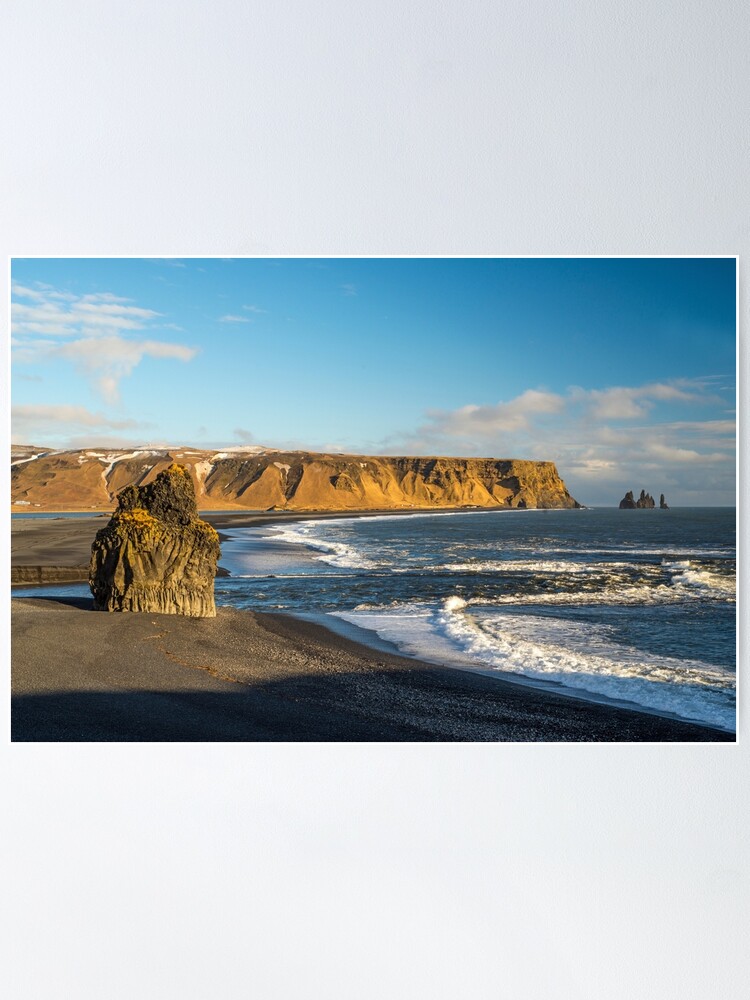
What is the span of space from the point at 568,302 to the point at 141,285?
176 cm

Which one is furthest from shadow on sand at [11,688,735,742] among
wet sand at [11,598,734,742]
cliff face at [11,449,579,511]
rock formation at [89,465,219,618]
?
cliff face at [11,449,579,511]

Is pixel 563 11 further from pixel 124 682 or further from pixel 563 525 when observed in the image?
pixel 124 682

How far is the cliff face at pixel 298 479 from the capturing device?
2662 mm

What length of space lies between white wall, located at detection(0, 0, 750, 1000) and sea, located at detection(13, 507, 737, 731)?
351mm

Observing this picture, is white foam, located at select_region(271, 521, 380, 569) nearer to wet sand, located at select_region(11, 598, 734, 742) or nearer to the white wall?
wet sand, located at select_region(11, 598, 734, 742)

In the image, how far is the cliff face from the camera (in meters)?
2.66

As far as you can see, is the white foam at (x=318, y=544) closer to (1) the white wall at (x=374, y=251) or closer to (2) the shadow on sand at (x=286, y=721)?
(2) the shadow on sand at (x=286, y=721)

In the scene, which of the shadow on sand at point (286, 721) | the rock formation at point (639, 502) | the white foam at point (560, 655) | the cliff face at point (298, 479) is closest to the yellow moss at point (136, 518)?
the cliff face at point (298, 479)

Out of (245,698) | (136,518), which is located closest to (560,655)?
(245,698)

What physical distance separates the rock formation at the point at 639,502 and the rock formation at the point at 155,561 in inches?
75.4

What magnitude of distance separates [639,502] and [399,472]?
3.46 feet

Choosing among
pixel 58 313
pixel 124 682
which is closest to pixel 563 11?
pixel 58 313

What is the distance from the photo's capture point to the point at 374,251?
258 centimetres

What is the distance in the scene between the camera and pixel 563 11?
2.50m
